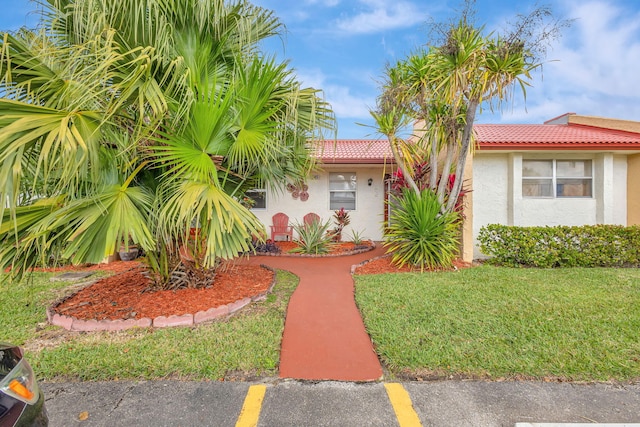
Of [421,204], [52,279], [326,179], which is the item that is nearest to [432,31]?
[421,204]

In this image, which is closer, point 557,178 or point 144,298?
point 144,298

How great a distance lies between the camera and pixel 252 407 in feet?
8.07

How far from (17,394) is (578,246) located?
30.9 feet

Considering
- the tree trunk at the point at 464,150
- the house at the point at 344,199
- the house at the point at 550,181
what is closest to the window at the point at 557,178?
the house at the point at 550,181

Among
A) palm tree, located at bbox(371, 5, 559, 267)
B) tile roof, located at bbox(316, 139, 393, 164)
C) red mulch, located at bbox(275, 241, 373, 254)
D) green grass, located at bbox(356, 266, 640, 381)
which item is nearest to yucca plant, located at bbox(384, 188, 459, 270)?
palm tree, located at bbox(371, 5, 559, 267)

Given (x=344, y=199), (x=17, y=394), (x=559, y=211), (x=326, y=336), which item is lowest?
(x=326, y=336)

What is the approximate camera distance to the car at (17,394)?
148 centimetres

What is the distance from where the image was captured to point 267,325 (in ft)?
12.8

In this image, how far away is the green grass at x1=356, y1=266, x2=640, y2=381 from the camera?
295cm

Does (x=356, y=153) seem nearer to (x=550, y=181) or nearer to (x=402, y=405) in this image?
(x=550, y=181)

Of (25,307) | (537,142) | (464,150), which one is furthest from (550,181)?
(25,307)

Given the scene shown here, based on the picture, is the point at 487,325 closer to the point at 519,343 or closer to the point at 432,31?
the point at 519,343

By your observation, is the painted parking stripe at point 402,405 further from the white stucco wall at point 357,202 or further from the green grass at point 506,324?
the white stucco wall at point 357,202

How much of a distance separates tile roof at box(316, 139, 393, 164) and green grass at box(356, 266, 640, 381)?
4.28m
